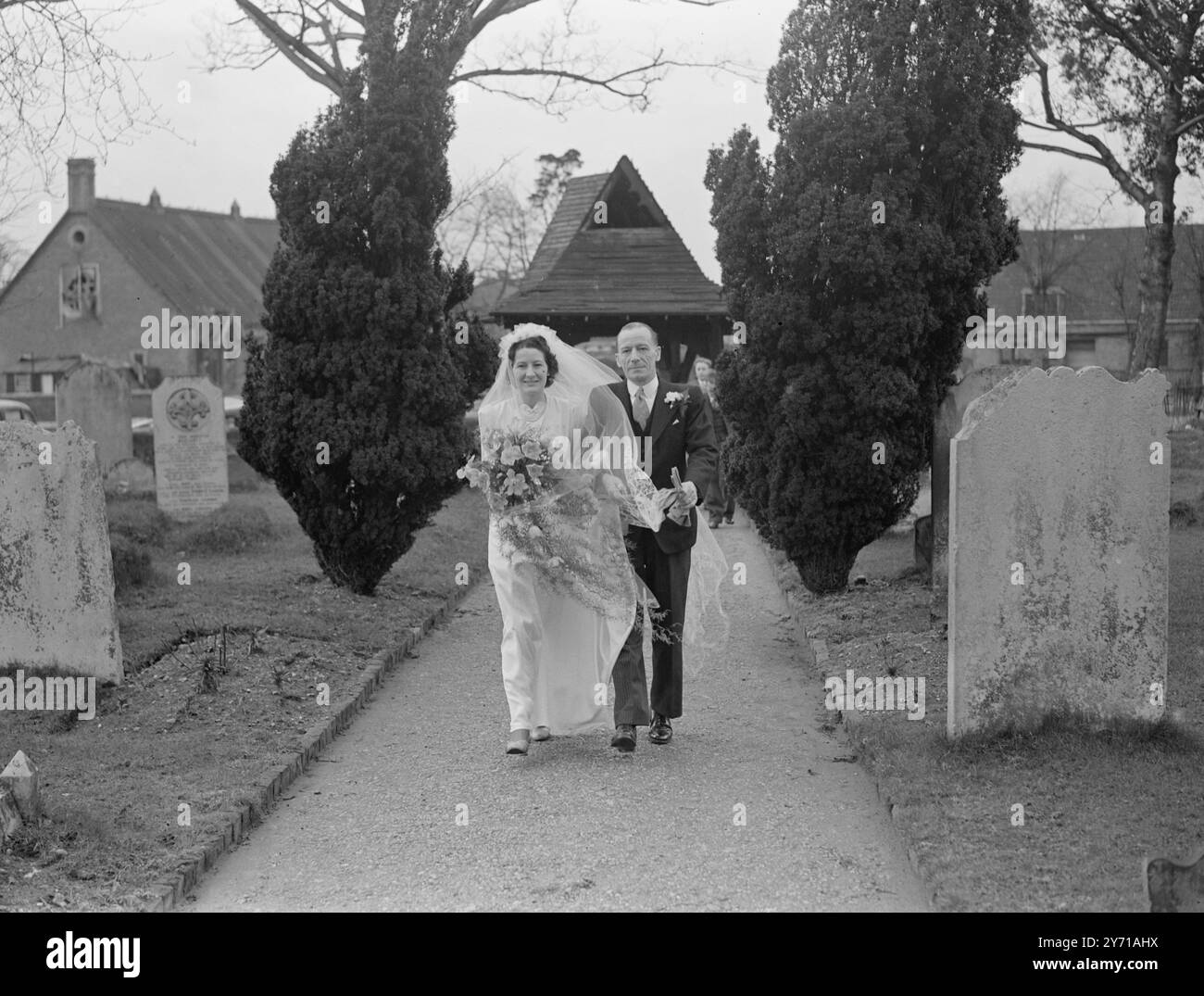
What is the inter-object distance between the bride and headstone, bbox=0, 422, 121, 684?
8.05 feet

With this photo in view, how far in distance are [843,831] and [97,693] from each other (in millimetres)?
4892

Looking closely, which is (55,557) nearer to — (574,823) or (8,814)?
(8,814)

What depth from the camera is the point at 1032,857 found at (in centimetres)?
577

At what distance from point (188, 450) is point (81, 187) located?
45030 mm

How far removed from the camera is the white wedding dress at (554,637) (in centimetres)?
815

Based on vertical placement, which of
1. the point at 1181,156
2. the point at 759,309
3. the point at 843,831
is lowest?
the point at 843,831

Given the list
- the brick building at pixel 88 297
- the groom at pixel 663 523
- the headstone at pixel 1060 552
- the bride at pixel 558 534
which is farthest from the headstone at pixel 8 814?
the brick building at pixel 88 297

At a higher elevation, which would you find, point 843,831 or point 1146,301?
point 1146,301

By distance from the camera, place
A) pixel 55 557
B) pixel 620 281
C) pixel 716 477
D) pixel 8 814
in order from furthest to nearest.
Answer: pixel 620 281
pixel 55 557
pixel 716 477
pixel 8 814

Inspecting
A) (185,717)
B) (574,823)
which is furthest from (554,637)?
(185,717)

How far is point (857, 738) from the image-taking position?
7.99 meters

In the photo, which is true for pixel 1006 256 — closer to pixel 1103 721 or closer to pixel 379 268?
pixel 379 268
